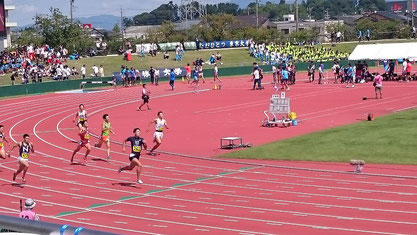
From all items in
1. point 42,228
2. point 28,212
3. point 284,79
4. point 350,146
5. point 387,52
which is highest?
point 42,228

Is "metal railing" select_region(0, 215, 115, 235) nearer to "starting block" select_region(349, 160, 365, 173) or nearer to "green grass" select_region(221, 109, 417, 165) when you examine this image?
"starting block" select_region(349, 160, 365, 173)

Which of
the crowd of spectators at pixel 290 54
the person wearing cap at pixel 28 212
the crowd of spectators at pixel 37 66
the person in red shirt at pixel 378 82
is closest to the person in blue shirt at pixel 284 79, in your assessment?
the person in red shirt at pixel 378 82

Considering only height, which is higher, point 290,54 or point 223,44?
point 223,44

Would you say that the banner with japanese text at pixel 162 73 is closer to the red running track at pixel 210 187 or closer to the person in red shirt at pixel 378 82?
the person in red shirt at pixel 378 82

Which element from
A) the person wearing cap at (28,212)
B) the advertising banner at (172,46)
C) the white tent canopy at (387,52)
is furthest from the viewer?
the advertising banner at (172,46)

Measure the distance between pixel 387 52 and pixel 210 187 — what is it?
125 ft

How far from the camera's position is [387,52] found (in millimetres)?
57562

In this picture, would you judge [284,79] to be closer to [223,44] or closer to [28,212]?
[223,44]

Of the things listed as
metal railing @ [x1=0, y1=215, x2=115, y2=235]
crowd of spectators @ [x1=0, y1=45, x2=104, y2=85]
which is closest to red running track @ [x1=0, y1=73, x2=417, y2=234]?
metal railing @ [x1=0, y1=215, x2=115, y2=235]

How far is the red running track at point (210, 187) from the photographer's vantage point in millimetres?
17719

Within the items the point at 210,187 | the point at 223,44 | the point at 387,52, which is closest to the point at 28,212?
the point at 210,187

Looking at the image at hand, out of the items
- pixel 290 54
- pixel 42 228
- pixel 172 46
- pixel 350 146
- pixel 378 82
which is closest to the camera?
pixel 42 228

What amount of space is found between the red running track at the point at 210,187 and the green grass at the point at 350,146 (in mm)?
875

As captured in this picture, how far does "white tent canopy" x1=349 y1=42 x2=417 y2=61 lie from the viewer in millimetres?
56750
